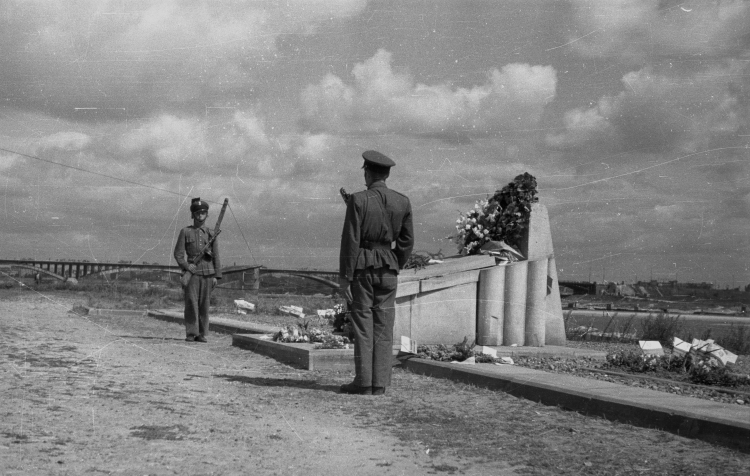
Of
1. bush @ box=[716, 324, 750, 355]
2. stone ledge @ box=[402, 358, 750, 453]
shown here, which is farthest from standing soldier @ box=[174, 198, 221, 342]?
bush @ box=[716, 324, 750, 355]

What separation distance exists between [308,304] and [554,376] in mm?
22215

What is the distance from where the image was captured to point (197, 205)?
14.1 m

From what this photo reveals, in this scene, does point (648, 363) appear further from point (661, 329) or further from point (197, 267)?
point (661, 329)

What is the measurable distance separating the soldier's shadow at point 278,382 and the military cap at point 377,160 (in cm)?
223

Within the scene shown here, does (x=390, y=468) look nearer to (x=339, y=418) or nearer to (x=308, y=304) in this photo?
(x=339, y=418)

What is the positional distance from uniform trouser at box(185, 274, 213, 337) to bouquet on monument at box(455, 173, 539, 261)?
14.4 feet

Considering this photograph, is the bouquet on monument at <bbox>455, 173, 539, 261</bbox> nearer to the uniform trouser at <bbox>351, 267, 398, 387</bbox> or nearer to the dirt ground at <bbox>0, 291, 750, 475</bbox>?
the dirt ground at <bbox>0, 291, 750, 475</bbox>

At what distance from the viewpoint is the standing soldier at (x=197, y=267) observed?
1378cm

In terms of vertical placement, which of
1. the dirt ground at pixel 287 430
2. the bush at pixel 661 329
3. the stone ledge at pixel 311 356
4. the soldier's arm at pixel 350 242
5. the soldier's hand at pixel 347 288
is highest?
the soldier's arm at pixel 350 242

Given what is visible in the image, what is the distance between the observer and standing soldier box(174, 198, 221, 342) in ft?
45.2

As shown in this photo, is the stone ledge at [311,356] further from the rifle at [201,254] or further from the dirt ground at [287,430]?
the rifle at [201,254]

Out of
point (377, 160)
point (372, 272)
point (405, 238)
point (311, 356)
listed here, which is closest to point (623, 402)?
point (372, 272)

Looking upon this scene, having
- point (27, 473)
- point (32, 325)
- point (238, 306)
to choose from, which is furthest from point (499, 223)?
point (238, 306)

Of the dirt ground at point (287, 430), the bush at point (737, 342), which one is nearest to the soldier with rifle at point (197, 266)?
the dirt ground at point (287, 430)
